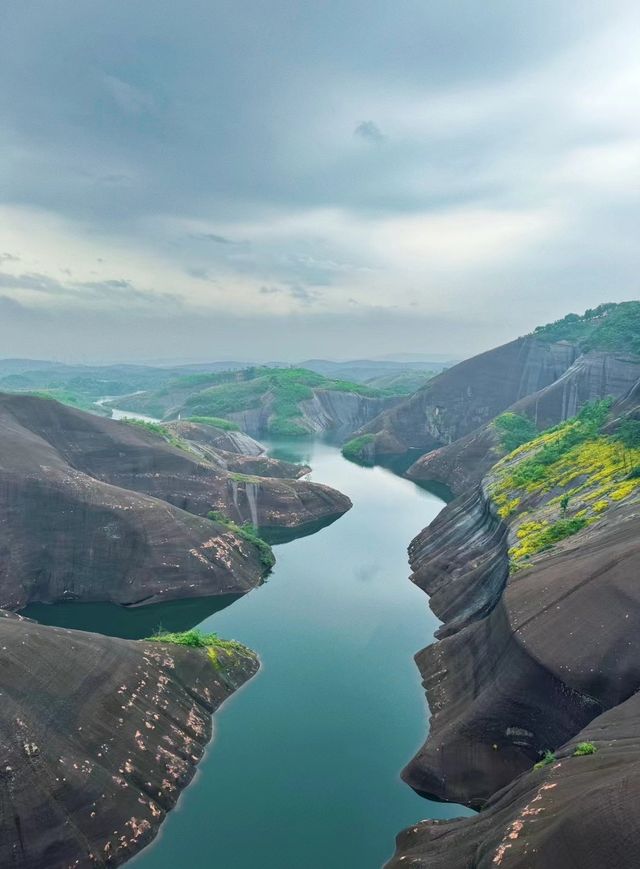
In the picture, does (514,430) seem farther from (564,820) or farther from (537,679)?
(564,820)

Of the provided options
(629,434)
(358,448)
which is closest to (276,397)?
(358,448)

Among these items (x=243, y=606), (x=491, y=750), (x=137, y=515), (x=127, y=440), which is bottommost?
(x=243, y=606)

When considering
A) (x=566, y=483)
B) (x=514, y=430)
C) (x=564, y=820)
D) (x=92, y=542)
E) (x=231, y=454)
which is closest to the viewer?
(x=564, y=820)

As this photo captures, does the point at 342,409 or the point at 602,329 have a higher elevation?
the point at 602,329

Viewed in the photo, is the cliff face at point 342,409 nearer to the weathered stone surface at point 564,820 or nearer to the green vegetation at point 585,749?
the weathered stone surface at point 564,820

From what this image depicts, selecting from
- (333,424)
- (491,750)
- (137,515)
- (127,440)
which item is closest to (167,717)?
(491,750)

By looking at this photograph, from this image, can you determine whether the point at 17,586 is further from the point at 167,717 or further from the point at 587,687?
the point at 587,687

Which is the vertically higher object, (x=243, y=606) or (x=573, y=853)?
(x=573, y=853)
